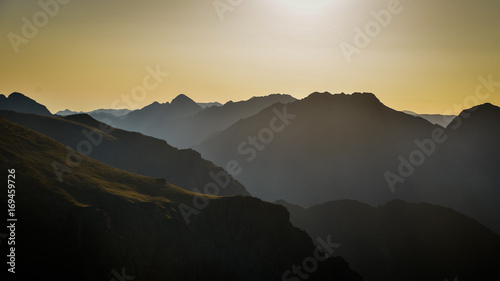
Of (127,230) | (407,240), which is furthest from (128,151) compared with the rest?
(407,240)

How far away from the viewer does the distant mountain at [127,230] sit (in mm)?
60750

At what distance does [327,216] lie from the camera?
162m

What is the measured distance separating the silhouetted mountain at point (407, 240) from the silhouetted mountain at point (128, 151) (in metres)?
58.6

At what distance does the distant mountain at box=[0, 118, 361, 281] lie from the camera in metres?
60.8

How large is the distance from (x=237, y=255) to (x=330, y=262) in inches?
1239

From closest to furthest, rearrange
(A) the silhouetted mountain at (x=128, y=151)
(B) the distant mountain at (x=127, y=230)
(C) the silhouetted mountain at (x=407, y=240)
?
(B) the distant mountain at (x=127, y=230) → (C) the silhouetted mountain at (x=407, y=240) → (A) the silhouetted mountain at (x=128, y=151)

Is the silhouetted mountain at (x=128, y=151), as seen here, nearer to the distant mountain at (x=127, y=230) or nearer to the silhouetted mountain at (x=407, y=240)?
the silhouetted mountain at (x=407, y=240)

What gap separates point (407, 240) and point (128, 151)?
14205 centimetres

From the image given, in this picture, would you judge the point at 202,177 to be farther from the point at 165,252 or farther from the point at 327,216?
the point at 165,252

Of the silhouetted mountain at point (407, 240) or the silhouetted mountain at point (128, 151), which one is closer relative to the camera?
the silhouetted mountain at point (407, 240)

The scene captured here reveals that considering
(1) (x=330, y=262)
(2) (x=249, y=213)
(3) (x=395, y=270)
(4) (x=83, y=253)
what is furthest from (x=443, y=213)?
(4) (x=83, y=253)

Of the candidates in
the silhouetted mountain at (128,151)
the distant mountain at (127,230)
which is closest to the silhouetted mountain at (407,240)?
the distant mountain at (127,230)

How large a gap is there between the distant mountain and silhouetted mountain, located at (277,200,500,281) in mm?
50597

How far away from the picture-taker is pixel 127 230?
7100 centimetres
